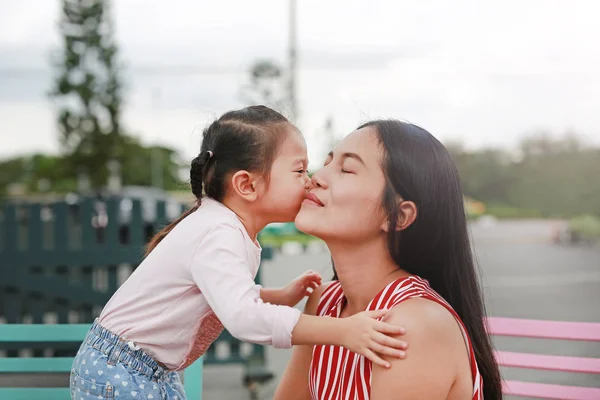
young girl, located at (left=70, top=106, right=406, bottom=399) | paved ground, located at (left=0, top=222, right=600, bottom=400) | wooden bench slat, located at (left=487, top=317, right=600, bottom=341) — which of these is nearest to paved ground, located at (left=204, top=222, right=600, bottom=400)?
paved ground, located at (left=0, top=222, right=600, bottom=400)

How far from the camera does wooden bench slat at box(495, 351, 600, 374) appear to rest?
1938 mm

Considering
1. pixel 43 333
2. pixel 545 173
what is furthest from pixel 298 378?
pixel 545 173

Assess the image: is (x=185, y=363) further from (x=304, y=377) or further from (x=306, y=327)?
(x=306, y=327)

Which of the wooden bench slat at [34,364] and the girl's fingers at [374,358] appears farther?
the wooden bench slat at [34,364]

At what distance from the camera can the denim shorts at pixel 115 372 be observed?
1.66 m

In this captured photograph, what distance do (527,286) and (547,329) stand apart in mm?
8707

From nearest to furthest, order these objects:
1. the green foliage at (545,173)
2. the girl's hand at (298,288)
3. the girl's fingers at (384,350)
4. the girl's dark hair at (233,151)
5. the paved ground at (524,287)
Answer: the girl's fingers at (384,350) → the girl's dark hair at (233,151) → the girl's hand at (298,288) → the paved ground at (524,287) → the green foliage at (545,173)

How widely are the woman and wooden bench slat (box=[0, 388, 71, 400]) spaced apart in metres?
0.77

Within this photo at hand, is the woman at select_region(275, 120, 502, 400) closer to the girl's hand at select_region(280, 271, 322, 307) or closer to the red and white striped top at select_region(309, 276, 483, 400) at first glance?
the red and white striped top at select_region(309, 276, 483, 400)

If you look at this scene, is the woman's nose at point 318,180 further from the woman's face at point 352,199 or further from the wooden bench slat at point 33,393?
the wooden bench slat at point 33,393

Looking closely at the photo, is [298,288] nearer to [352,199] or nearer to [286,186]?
[286,186]

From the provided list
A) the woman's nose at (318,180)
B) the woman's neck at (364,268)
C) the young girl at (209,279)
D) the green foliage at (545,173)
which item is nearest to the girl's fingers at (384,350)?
the young girl at (209,279)

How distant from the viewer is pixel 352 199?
5.04ft

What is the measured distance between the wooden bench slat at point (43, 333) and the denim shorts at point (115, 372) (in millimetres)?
200
